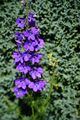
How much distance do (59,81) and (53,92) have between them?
0.61 ft

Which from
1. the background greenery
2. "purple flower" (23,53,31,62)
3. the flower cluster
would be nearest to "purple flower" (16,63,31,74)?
the flower cluster

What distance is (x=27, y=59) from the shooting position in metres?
3.61

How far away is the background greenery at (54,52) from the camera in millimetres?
4137

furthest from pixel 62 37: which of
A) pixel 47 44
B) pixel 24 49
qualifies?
pixel 24 49

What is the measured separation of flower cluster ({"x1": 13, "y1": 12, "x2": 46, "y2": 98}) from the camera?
11.7 ft

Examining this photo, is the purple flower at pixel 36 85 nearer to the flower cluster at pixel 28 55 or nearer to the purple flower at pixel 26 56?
the flower cluster at pixel 28 55

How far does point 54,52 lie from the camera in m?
4.40

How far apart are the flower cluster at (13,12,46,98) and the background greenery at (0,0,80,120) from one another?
326mm

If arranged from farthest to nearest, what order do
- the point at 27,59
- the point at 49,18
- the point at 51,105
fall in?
1. the point at 49,18
2. the point at 51,105
3. the point at 27,59

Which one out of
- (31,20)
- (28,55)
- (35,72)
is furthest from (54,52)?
(31,20)

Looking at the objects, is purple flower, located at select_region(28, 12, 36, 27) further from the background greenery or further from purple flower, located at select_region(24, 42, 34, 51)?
the background greenery

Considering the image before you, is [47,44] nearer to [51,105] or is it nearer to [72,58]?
[72,58]

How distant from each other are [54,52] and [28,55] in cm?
85

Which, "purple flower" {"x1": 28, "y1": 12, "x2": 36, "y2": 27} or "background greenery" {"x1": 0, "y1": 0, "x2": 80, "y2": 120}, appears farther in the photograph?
"background greenery" {"x1": 0, "y1": 0, "x2": 80, "y2": 120}
